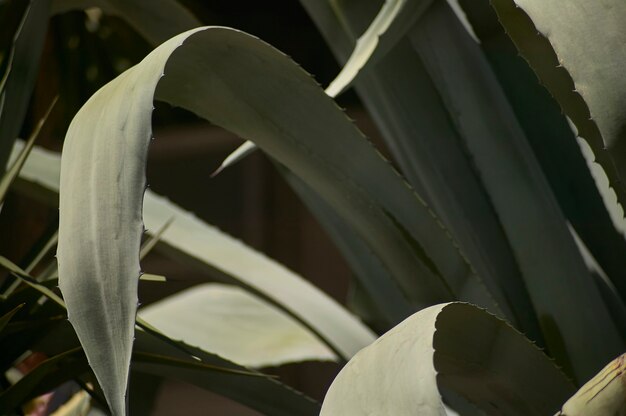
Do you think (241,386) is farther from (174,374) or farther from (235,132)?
(235,132)

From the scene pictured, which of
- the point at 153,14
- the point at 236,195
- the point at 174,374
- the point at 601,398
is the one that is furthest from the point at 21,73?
the point at 236,195

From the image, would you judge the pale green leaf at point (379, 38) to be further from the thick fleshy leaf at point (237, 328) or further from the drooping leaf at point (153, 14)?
the thick fleshy leaf at point (237, 328)

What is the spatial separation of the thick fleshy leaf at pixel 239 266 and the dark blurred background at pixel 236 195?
3.25ft

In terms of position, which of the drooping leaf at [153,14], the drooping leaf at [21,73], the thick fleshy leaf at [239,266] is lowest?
the thick fleshy leaf at [239,266]

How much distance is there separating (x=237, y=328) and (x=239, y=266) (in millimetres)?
181

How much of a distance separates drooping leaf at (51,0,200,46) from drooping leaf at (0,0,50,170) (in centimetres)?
11

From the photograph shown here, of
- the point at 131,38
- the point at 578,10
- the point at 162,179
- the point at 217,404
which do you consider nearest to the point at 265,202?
the point at 162,179

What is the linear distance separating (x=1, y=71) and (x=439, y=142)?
371 millimetres

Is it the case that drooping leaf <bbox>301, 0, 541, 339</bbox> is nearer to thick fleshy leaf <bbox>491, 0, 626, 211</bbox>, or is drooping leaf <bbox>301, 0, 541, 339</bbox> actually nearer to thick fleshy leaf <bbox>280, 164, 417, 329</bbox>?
thick fleshy leaf <bbox>280, 164, 417, 329</bbox>

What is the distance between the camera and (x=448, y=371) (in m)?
0.74

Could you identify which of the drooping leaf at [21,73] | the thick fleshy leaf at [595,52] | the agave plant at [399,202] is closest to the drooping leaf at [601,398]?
the agave plant at [399,202]

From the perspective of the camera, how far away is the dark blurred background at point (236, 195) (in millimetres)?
2227

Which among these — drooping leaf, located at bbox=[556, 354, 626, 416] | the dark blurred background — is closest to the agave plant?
drooping leaf, located at bbox=[556, 354, 626, 416]

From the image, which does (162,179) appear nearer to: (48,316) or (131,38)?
(131,38)
